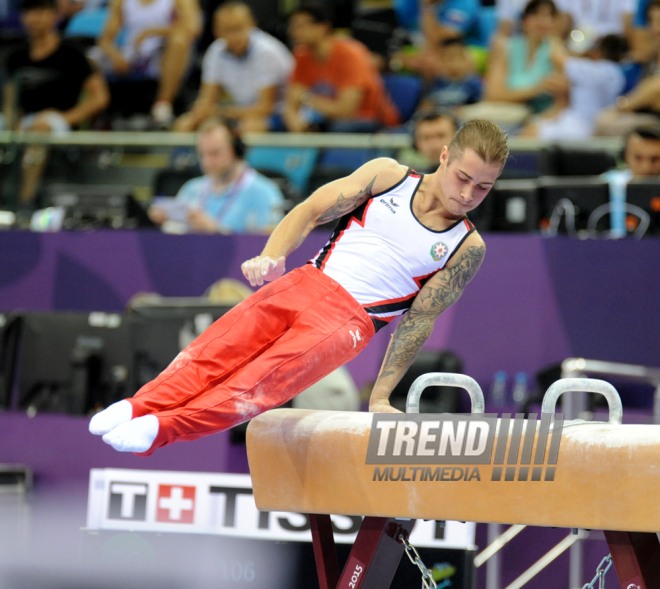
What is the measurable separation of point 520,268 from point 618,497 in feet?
10.4

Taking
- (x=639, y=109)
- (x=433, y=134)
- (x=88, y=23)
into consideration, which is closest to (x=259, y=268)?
(x=433, y=134)

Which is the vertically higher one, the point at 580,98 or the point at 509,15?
the point at 509,15

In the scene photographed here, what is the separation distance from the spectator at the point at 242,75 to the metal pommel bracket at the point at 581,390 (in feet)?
18.1

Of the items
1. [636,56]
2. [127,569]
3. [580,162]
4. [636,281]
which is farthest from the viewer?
[636,56]

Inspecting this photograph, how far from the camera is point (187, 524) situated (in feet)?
14.1

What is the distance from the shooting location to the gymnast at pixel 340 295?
117 inches

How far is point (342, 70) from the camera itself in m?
7.90

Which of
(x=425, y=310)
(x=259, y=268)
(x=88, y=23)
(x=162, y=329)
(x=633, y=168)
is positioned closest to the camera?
(x=259, y=268)

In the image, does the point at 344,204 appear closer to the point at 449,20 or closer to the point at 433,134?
the point at 433,134

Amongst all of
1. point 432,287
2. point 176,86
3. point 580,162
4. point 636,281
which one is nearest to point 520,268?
point 636,281

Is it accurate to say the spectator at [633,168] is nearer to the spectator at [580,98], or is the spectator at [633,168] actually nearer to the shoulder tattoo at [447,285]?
the spectator at [580,98]

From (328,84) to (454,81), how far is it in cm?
111

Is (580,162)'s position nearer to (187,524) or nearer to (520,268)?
(520,268)

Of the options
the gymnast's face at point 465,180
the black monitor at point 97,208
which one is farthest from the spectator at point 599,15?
the gymnast's face at point 465,180
